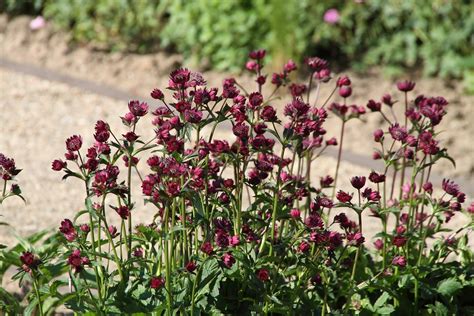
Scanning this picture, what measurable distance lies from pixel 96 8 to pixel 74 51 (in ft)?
1.96

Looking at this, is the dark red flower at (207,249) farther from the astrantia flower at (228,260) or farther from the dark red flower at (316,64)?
the dark red flower at (316,64)

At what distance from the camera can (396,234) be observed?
3271mm

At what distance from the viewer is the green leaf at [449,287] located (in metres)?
3.06

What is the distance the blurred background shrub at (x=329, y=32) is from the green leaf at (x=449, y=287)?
3.81 m

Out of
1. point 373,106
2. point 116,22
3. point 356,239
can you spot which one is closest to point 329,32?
point 116,22

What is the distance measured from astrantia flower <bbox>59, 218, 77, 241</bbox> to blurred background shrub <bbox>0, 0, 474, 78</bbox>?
412 cm

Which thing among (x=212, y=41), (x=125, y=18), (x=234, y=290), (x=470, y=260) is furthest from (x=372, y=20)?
(x=234, y=290)

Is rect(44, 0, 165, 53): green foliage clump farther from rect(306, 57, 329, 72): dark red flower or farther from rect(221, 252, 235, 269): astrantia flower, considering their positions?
rect(221, 252, 235, 269): astrantia flower

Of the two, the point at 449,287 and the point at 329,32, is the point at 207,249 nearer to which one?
the point at 449,287

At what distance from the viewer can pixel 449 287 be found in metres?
3.06

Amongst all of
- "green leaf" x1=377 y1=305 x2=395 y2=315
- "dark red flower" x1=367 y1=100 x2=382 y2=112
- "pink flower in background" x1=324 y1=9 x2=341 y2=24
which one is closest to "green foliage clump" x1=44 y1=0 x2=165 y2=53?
"pink flower in background" x1=324 y1=9 x2=341 y2=24

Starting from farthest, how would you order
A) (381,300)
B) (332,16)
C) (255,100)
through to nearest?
(332,16) → (381,300) → (255,100)

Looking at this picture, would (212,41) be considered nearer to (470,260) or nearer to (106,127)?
(470,260)

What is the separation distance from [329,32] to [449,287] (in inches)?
172
